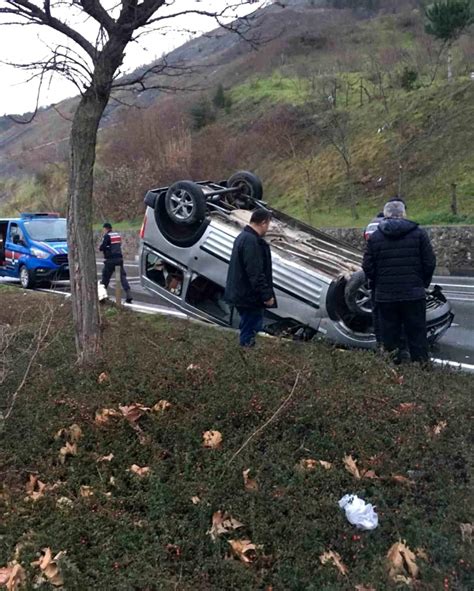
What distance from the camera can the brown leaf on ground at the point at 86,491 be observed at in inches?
155

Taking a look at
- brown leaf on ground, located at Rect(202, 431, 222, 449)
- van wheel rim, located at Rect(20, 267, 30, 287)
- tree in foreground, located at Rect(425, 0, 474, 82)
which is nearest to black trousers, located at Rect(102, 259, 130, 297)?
van wheel rim, located at Rect(20, 267, 30, 287)

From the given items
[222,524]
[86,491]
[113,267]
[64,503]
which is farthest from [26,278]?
[222,524]

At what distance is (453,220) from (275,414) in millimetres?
16647

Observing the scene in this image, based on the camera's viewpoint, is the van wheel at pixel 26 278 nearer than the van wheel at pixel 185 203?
No

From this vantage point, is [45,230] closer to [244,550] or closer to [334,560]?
[244,550]

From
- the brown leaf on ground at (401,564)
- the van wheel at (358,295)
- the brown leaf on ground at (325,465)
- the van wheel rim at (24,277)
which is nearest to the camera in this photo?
the brown leaf on ground at (401,564)

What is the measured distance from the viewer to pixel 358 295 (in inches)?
287

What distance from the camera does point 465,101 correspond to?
1022 inches

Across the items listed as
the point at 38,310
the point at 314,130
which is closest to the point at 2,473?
the point at 38,310

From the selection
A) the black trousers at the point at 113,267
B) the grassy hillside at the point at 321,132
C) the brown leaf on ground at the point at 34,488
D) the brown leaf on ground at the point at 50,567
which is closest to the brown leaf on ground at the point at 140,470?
the brown leaf on ground at the point at 34,488

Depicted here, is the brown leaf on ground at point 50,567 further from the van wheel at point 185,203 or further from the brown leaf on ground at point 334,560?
the van wheel at point 185,203

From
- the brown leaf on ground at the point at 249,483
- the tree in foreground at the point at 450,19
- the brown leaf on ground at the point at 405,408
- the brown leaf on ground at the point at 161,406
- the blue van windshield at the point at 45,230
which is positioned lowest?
the blue van windshield at the point at 45,230

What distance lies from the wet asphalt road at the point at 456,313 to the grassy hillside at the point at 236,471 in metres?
2.17

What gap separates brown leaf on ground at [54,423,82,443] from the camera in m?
4.68
